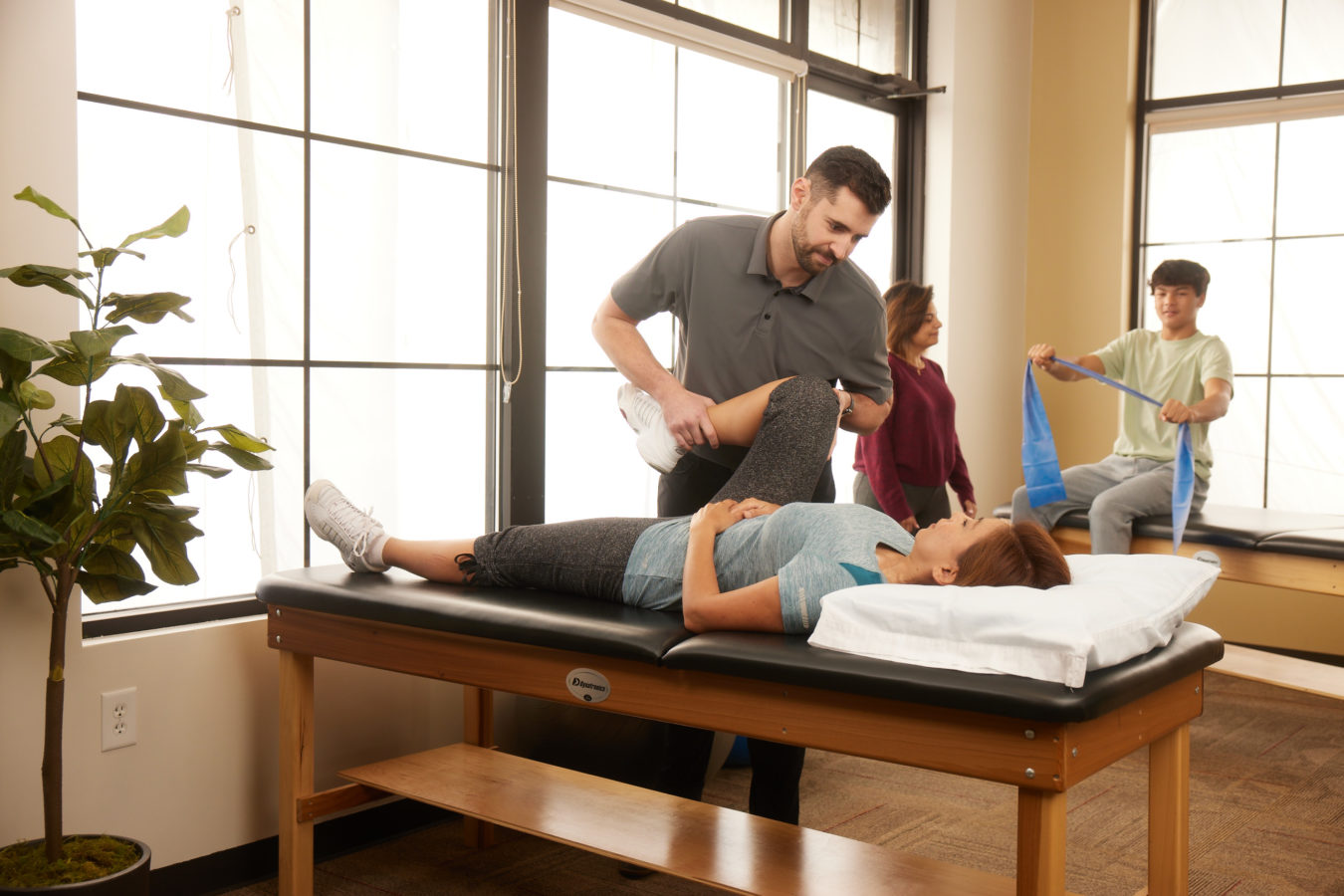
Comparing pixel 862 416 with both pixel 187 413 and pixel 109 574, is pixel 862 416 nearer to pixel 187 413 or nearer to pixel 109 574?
pixel 187 413

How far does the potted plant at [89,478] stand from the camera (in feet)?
5.67

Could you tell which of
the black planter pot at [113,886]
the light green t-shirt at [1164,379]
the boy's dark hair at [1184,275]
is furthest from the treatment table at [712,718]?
the boy's dark hair at [1184,275]

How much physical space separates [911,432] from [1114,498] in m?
0.81

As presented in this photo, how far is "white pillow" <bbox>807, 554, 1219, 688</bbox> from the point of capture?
55.2 inches

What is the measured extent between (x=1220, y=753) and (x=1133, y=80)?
2.75 meters

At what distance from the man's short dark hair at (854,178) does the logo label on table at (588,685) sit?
1021 mm

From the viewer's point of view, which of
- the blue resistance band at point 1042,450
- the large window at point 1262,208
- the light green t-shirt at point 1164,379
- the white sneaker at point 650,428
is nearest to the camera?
the white sneaker at point 650,428

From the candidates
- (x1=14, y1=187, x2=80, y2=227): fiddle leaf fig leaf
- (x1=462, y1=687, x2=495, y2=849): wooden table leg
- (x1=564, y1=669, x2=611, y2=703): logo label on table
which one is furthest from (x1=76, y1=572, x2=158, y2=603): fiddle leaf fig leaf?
(x1=462, y1=687, x2=495, y2=849): wooden table leg

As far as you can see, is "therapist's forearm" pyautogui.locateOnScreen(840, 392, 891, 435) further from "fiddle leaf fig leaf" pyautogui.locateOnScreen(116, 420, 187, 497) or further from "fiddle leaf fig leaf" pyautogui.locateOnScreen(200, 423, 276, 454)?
"fiddle leaf fig leaf" pyautogui.locateOnScreen(116, 420, 187, 497)

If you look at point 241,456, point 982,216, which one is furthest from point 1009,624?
point 982,216

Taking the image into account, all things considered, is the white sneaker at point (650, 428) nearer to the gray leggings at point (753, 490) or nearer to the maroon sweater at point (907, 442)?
the gray leggings at point (753, 490)

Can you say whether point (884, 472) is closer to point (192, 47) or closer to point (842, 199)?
point (842, 199)

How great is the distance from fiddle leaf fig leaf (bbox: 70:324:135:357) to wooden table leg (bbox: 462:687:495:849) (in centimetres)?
116

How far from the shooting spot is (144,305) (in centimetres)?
181
